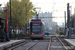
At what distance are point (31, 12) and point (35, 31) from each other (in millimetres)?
18662

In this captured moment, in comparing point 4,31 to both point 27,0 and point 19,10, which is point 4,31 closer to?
point 19,10

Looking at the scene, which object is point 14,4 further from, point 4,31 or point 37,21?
point 4,31

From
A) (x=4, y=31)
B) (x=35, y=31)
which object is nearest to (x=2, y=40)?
(x=4, y=31)

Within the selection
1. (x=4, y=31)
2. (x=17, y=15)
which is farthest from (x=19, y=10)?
(x=4, y=31)

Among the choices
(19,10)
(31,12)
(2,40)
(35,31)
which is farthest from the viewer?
(31,12)

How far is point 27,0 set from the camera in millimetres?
53531

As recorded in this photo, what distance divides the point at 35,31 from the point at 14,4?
16.3m

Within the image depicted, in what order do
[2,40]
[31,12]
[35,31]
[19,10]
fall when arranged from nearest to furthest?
[2,40], [35,31], [19,10], [31,12]

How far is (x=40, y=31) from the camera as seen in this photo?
1391 inches

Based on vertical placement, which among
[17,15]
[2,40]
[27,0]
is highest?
[27,0]

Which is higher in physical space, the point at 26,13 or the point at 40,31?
the point at 26,13

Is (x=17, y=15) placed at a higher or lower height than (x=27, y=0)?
lower

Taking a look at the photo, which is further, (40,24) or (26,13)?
(26,13)

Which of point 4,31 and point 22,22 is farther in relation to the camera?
point 22,22
